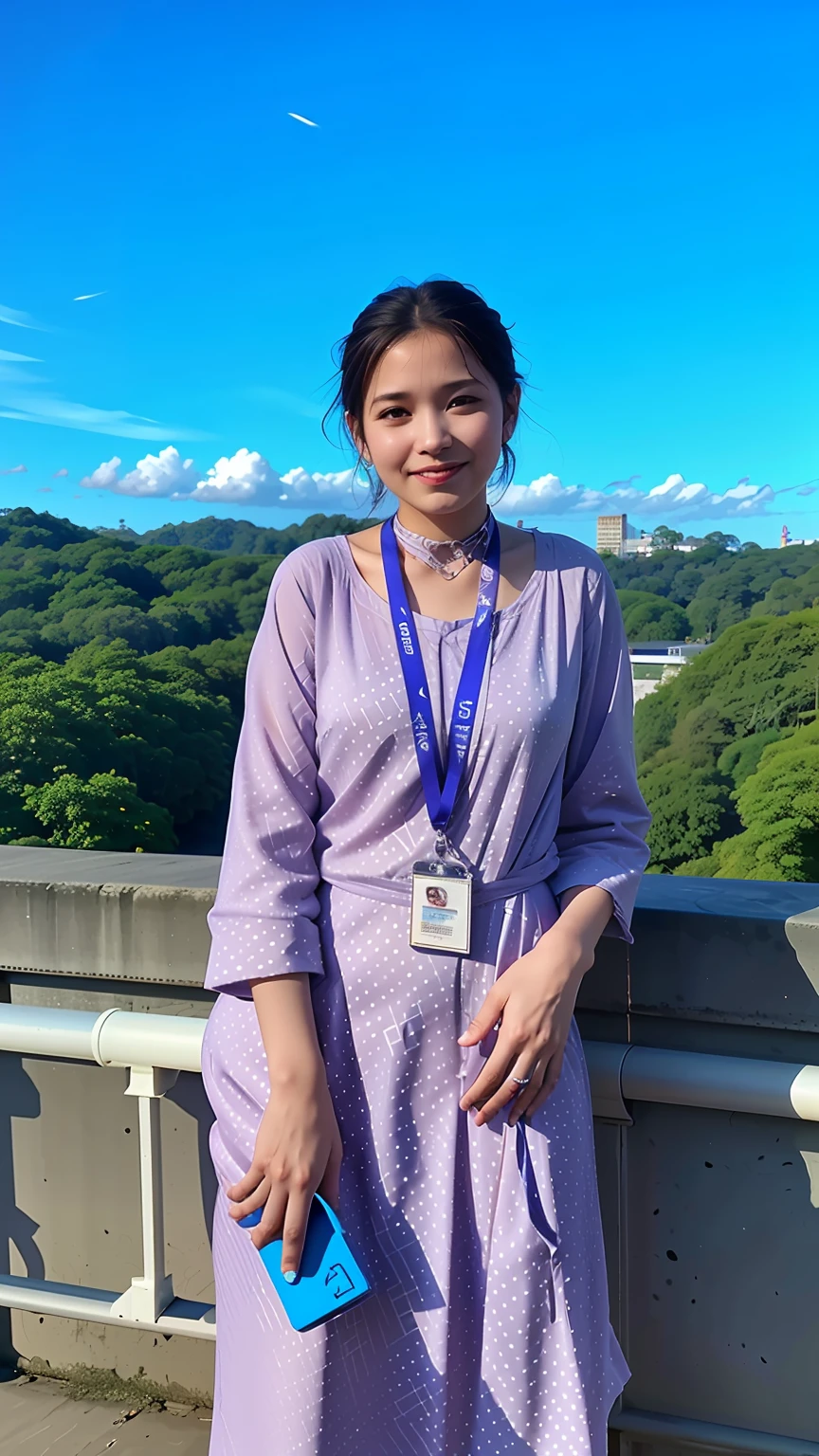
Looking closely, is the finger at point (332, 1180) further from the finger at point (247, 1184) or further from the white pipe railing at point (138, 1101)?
the white pipe railing at point (138, 1101)

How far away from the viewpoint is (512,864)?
1143mm

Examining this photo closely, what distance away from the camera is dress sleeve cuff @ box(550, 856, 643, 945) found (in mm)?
1169

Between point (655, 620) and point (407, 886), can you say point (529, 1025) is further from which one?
point (655, 620)

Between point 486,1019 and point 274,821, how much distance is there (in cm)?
29

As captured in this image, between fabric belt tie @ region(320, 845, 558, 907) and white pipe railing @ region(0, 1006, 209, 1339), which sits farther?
white pipe railing @ region(0, 1006, 209, 1339)

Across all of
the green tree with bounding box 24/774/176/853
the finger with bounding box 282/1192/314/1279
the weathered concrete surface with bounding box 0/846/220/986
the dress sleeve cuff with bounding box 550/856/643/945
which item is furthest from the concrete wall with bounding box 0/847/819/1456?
the green tree with bounding box 24/774/176/853

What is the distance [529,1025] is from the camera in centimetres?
107

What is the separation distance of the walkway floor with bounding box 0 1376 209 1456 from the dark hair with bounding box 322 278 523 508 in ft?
5.14

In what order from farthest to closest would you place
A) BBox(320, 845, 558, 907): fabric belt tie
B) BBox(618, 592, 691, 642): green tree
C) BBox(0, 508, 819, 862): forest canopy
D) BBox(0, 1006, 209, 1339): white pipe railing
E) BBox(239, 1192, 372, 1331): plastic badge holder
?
BBox(618, 592, 691, 642): green tree
BBox(0, 508, 819, 862): forest canopy
BBox(0, 1006, 209, 1339): white pipe railing
BBox(320, 845, 558, 907): fabric belt tie
BBox(239, 1192, 372, 1331): plastic badge holder

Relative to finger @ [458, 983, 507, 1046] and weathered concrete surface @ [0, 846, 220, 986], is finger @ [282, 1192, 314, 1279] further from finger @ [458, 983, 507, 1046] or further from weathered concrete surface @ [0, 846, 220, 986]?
weathered concrete surface @ [0, 846, 220, 986]

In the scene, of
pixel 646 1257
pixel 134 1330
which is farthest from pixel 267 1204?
pixel 134 1330

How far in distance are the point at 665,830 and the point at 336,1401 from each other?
40.9m

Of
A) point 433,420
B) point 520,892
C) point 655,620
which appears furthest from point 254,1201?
point 655,620

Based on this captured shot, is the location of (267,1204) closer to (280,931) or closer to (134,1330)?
(280,931)
